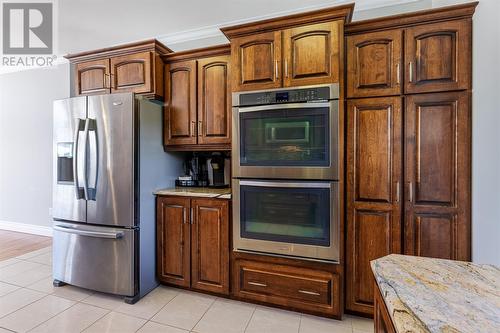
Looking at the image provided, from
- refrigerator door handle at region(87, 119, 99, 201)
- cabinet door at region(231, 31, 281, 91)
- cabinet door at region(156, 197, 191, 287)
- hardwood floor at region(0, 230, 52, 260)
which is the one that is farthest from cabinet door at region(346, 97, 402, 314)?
hardwood floor at region(0, 230, 52, 260)

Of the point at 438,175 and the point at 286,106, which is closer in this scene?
the point at 438,175

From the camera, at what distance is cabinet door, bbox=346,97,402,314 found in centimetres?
187

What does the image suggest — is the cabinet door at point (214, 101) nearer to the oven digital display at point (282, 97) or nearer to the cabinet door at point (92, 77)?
the oven digital display at point (282, 97)

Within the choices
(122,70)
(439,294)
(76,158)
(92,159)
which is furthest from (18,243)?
(439,294)

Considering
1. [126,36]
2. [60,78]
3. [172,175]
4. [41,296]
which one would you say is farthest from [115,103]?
[60,78]

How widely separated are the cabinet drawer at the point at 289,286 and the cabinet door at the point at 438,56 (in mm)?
1579

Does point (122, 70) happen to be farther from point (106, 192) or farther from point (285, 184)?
point (285, 184)

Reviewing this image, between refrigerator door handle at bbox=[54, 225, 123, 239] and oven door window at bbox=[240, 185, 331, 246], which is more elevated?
oven door window at bbox=[240, 185, 331, 246]

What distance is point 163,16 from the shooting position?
2740 mm

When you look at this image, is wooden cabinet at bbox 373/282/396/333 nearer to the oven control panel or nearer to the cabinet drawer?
the cabinet drawer

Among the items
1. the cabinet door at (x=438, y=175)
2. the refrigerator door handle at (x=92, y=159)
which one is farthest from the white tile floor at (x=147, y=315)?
the refrigerator door handle at (x=92, y=159)

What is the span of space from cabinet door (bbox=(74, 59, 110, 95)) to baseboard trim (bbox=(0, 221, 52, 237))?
8.72ft

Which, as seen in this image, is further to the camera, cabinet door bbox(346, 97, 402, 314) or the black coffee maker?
the black coffee maker

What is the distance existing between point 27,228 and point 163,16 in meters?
4.13
